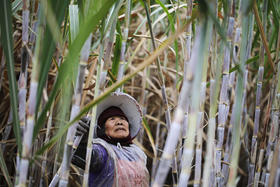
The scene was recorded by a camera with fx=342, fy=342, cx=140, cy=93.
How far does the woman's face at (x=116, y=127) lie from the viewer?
93 centimetres

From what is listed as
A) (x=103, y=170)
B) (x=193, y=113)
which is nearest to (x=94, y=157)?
(x=103, y=170)

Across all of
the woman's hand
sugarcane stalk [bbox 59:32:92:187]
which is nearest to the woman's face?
the woman's hand

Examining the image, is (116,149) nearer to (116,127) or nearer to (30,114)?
(116,127)

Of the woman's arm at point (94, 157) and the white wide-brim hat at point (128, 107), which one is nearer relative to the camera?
the woman's arm at point (94, 157)

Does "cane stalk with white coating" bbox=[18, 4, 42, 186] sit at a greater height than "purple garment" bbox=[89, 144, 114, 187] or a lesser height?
greater

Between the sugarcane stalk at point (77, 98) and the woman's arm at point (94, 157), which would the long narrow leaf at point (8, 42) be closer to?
the sugarcane stalk at point (77, 98)

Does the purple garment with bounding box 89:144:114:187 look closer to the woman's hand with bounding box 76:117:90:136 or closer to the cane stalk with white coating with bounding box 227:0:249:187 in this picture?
the woman's hand with bounding box 76:117:90:136

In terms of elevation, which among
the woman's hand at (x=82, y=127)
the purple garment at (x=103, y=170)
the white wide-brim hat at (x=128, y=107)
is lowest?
the purple garment at (x=103, y=170)

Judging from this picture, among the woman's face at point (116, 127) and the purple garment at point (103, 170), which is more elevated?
the woman's face at point (116, 127)

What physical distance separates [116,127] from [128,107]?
0.09 m

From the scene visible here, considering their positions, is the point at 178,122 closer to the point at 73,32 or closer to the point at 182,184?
the point at 182,184

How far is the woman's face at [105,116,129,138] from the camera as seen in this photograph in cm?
93

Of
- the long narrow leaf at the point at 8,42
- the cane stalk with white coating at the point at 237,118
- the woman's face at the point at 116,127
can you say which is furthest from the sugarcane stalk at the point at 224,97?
the long narrow leaf at the point at 8,42

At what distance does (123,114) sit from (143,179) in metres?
0.19
